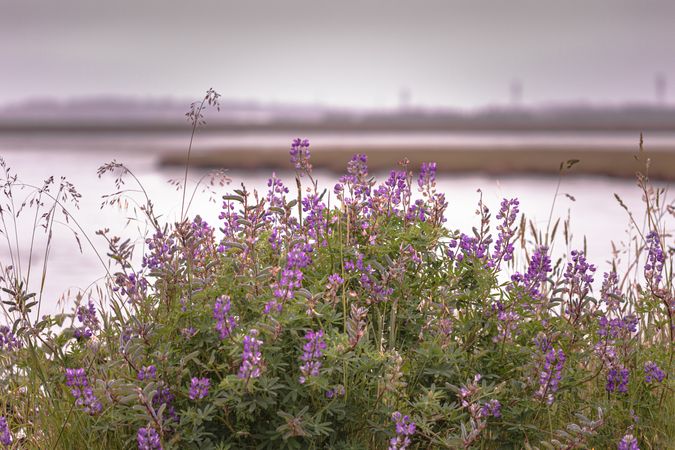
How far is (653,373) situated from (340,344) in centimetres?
223

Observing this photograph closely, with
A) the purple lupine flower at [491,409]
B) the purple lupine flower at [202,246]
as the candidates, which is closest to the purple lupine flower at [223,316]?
the purple lupine flower at [202,246]

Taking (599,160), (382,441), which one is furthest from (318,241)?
(599,160)

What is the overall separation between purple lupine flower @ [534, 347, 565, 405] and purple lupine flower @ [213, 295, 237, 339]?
1.76 metres

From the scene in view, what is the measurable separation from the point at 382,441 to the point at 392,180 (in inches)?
70.7

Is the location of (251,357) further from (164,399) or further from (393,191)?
(393,191)

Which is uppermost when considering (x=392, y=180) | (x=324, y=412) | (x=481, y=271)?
(x=392, y=180)

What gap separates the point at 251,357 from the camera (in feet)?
11.8

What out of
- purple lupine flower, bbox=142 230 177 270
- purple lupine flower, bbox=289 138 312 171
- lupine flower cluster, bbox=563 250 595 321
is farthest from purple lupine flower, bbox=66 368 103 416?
lupine flower cluster, bbox=563 250 595 321

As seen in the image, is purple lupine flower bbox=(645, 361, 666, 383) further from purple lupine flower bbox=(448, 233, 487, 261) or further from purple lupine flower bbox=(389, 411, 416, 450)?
purple lupine flower bbox=(389, 411, 416, 450)

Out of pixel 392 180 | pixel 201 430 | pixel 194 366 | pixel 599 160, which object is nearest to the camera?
pixel 201 430

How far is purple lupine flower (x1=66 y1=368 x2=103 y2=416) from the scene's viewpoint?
4.14 meters

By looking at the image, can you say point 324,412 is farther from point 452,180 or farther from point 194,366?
point 452,180

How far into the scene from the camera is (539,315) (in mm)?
5035

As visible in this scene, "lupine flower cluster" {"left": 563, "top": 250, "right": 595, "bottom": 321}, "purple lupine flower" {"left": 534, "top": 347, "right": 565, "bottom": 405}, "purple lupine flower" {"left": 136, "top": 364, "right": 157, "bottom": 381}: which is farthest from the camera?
"lupine flower cluster" {"left": 563, "top": 250, "right": 595, "bottom": 321}
